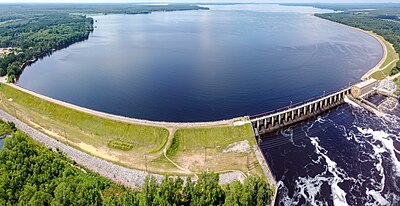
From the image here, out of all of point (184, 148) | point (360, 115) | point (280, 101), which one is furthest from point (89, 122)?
point (360, 115)

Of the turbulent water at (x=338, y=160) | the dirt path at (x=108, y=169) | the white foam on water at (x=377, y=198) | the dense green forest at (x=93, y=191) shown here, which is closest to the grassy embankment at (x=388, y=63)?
the turbulent water at (x=338, y=160)

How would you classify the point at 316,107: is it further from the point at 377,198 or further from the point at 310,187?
the point at 377,198

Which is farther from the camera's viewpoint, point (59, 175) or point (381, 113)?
point (381, 113)

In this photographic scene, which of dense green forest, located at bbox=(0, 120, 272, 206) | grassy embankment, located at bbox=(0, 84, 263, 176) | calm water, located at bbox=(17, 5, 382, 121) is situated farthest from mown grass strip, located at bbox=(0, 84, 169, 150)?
dense green forest, located at bbox=(0, 120, 272, 206)

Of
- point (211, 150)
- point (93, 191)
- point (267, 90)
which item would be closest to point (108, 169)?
point (93, 191)

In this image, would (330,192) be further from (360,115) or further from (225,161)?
(360,115)

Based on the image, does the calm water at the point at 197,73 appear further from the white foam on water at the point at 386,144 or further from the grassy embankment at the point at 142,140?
the white foam on water at the point at 386,144
